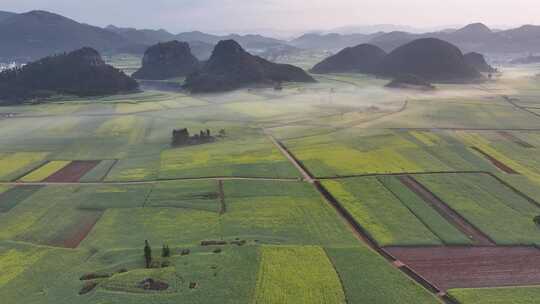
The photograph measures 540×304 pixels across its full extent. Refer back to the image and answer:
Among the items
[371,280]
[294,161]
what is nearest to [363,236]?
[371,280]

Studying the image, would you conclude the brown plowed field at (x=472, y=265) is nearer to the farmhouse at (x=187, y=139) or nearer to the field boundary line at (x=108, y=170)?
the field boundary line at (x=108, y=170)

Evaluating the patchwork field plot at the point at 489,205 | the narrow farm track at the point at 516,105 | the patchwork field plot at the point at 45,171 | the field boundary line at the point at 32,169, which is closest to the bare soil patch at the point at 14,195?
the patchwork field plot at the point at 45,171

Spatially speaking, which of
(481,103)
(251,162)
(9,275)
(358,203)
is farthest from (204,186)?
(481,103)

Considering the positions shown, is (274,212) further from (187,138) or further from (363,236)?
(187,138)

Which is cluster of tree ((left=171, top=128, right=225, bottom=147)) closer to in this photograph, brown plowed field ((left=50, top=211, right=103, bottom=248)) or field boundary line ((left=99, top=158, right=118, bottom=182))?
field boundary line ((left=99, top=158, right=118, bottom=182))

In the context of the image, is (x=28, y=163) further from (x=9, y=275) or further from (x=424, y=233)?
(x=424, y=233)
